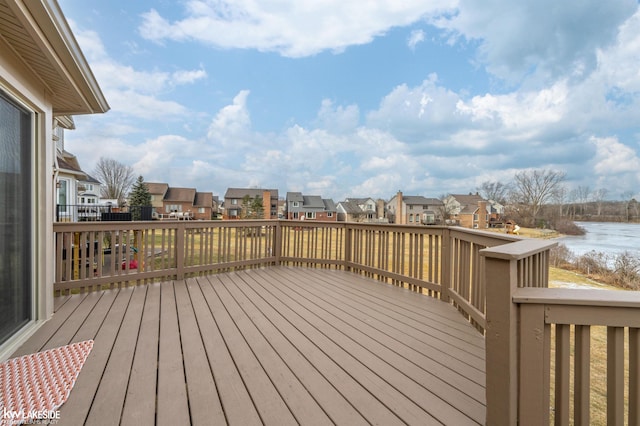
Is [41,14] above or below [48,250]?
above

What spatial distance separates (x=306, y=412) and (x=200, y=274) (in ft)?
12.3

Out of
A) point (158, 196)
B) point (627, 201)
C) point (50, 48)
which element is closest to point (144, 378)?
point (50, 48)

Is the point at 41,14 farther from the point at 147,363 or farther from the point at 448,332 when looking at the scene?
the point at 448,332

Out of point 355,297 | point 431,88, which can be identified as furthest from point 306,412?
point 431,88

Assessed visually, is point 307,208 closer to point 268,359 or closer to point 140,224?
point 140,224

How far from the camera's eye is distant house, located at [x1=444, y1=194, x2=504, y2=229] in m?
36.3

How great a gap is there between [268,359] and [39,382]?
4.60 feet

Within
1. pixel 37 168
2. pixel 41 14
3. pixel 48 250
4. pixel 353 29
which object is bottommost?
pixel 48 250


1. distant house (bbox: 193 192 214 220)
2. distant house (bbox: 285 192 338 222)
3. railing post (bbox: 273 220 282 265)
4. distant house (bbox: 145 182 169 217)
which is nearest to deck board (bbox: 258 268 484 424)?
railing post (bbox: 273 220 282 265)

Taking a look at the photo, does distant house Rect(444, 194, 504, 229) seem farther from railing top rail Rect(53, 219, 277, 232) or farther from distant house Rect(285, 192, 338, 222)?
railing top rail Rect(53, 219, 277, 232)

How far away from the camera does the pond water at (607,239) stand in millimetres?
10884

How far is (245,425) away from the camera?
4.46 feet

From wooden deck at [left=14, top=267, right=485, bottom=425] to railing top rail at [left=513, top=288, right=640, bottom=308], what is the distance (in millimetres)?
752

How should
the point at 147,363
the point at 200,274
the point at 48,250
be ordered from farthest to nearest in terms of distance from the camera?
the point at 200,274
the point at 48,250
the point at 147,363
